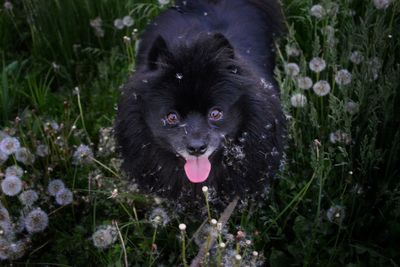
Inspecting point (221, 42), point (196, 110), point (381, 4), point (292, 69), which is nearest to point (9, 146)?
point (196, 110)

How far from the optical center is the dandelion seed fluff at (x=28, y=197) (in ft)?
8.87

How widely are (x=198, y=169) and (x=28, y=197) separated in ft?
3.03

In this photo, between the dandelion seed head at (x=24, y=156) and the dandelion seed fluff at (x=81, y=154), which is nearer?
the dandelion seed head at (x=24, y=156)

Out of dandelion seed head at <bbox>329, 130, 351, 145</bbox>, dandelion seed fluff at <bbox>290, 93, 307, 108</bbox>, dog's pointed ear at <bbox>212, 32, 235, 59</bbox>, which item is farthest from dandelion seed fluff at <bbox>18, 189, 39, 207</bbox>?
dandelion seed head at <bbox>329, 130, 351, 145</bbox>

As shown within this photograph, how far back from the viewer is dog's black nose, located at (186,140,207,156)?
2262 mm

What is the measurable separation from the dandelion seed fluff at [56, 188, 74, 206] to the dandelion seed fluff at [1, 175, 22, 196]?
24 centimetres

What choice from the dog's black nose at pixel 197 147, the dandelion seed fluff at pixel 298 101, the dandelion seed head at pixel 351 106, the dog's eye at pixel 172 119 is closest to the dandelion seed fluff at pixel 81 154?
the dog's eye at pixel 172 119

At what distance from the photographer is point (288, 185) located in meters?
2.87

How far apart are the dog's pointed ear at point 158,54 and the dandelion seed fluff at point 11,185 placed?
899mm

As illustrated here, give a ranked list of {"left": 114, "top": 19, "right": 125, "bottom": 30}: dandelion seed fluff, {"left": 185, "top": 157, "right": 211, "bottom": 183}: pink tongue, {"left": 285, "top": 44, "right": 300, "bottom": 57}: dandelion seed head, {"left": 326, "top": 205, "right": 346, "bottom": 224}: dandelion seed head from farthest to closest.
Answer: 1. {"left": 114, "top": 19, "right": 125, "bottom": 30}: dandelion seed fluff
2. {"left": 285, "top": 44, "right": 300, "bottom": 57}: dandelion seed head
3. {"left": 326, "top": 205, "right": 346, "bottom": 224}: dandelion seed head
4. {"left": 185, "top": 157, "right": 211, "bottom": 183}: pink tongue

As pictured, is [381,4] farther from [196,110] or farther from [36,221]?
[36,221]

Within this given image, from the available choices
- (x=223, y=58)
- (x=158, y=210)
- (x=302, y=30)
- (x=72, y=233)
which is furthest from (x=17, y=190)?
(x=302, y=30)

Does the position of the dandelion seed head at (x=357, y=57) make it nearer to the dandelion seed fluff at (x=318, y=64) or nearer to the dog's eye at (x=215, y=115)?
the dandelion seed fluff at (x=318, y=64)

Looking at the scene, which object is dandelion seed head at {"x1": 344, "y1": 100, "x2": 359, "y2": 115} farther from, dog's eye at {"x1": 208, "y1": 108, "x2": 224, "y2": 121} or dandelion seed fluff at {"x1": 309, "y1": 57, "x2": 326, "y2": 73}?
dog's eye at {"x1": 208, "y1": 108, "x2": 224, "y2": 121}
